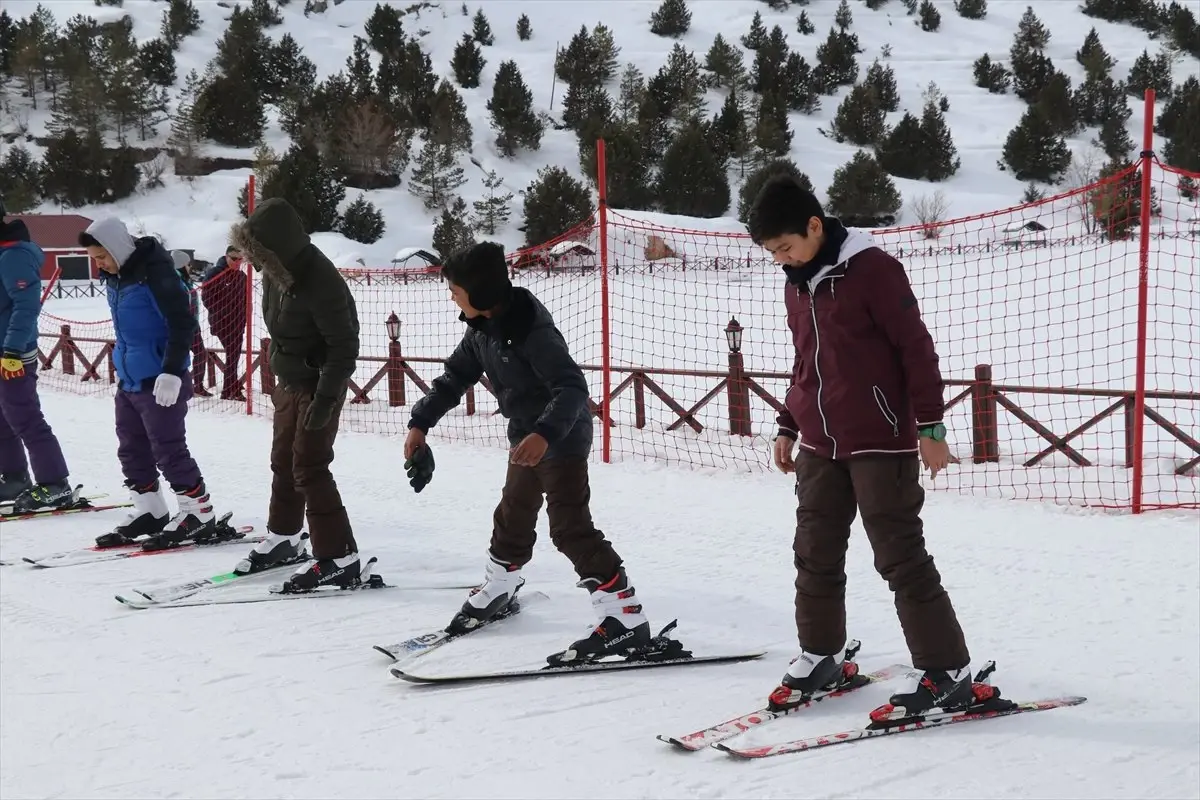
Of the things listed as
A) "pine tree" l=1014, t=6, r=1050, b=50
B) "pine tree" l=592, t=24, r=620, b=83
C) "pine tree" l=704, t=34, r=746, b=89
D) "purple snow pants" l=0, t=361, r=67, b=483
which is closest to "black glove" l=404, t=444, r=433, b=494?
"purple snow pants" l=0, t=361, r=67, b=483

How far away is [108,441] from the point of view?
9.10 metres

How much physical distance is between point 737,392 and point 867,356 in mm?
6970

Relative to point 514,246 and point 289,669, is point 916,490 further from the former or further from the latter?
point 514,246

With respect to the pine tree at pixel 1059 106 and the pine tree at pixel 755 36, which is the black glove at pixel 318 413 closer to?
the pine tree at pixel 1059 106

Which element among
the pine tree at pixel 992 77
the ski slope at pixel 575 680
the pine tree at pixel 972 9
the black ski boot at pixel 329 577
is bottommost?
the ski slope at pixel 575 680

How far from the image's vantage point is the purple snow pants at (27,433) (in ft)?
18.3

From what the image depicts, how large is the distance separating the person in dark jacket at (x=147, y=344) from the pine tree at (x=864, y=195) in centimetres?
5690

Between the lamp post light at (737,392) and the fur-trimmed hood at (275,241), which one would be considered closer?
the fur-trimmed hood at (275,241)

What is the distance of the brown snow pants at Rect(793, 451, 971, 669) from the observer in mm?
2641

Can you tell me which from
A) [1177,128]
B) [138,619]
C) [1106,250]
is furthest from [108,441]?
[1177,128]

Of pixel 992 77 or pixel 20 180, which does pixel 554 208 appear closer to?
pixel 20 180

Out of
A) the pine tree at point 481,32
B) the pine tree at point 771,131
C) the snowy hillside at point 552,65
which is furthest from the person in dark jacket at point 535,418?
the pine tree at point 481,32

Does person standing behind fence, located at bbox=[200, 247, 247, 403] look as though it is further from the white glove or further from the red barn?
the red barn

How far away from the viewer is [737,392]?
959 centimetres
